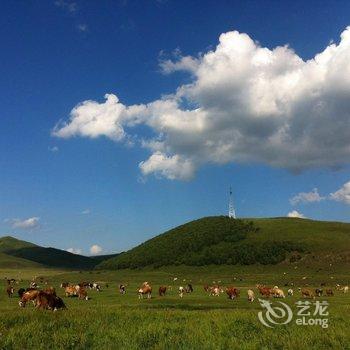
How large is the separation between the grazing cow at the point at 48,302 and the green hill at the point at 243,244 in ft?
361

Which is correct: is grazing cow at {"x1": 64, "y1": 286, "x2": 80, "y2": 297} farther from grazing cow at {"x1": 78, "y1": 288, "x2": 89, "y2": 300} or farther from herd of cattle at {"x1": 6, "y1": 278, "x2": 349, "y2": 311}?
grazing cow at {"x1": 78, "y1": 288, "x2": 89, "y2": 300}

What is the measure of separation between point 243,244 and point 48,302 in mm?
130800

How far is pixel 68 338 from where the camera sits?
19.1 meters

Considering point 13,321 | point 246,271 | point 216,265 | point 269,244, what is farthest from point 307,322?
point 269,244

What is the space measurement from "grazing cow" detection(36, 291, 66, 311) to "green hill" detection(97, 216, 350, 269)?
110 meters

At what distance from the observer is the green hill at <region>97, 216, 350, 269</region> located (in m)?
140

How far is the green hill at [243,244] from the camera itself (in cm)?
14000

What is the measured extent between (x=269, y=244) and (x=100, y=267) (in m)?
62.9

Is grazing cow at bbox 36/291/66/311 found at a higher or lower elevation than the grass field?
higher

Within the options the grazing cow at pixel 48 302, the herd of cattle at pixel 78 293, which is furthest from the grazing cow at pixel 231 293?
the grazing cow at pixel 48 302

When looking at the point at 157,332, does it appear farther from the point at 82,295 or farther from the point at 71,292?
the point at 71,292

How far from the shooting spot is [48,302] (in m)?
31.1

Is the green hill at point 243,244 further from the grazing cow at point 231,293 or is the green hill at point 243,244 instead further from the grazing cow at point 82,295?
the grazing cow at point 82,295

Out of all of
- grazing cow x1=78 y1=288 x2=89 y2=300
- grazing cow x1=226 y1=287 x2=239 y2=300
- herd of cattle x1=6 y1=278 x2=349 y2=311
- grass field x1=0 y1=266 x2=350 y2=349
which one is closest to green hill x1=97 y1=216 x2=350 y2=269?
herd of cattle x1=6 y1=278 x2=349 y2=311
